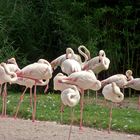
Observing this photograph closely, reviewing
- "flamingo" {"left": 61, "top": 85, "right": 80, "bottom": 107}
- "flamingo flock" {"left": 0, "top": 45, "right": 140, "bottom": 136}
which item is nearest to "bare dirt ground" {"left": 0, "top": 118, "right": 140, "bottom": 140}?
"flamingo flock" {"left": 0, "top": 45, "right": 140, "bottom": 136}

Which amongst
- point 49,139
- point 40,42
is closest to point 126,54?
point 40,42

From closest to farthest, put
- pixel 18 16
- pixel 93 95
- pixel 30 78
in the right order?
1. pixel 30 78
2. pixel 93 95
3. pixel 18 16

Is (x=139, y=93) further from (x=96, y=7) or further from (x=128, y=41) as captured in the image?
(x=96, y=7)

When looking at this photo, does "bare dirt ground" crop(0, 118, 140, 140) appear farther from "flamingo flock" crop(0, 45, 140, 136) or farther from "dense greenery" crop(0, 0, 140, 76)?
"dense greenery" crop(0, 0, 140, 76)

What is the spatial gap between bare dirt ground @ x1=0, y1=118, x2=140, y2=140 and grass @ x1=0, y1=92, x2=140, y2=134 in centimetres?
31

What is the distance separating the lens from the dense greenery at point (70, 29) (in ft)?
40.6

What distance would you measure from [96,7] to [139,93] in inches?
88.6

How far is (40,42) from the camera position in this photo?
13.6 m

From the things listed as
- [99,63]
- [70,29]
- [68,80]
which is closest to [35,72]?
[68,80]

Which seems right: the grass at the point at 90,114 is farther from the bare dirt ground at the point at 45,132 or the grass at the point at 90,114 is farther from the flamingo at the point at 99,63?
the flamingo at the point at 99,63

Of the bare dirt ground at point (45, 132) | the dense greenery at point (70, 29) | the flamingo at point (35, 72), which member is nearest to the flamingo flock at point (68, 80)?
the flamingo at point (35, 72)

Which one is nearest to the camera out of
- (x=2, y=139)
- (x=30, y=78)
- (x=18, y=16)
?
(x=2, y=139)

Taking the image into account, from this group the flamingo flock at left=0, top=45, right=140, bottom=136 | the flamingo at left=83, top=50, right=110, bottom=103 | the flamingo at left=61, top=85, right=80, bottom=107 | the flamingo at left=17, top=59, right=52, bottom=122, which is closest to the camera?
the flamingo at left=61, top=85, right=80, bottom=107

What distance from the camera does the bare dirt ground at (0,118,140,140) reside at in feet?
22.8
